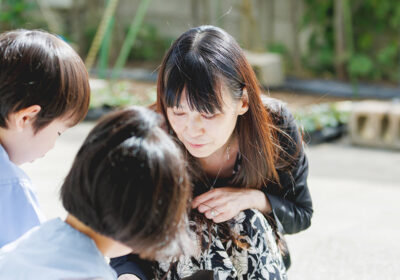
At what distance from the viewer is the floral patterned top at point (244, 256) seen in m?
1.49

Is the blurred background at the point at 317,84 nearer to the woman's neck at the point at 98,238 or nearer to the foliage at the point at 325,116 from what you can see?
the foliage at the point at 325,116

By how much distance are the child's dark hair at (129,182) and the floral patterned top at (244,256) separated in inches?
19.1

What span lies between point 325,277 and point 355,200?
121 cm

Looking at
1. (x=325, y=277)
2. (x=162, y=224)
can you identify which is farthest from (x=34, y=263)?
(x=325, y=277)

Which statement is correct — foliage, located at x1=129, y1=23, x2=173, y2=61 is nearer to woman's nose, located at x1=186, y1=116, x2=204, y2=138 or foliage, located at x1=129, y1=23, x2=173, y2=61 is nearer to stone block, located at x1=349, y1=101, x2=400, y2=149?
stone block, located at x1=349, y1=101, x2=400, y2=149

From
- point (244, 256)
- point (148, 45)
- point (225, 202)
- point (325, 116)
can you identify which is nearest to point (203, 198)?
point (225, 202)

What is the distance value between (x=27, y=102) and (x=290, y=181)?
89 centimetres

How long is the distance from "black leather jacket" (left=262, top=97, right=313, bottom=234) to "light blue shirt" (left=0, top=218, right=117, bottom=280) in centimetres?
77

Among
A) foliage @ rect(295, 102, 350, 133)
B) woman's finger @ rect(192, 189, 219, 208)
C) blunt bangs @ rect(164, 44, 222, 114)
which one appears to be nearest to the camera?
blunt bangs @ rect(164, 44, 222, 114)

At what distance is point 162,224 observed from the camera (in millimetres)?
1042

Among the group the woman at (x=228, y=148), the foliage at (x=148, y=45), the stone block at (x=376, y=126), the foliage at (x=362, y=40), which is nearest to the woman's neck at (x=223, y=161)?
the woman at (x=228, y=148)

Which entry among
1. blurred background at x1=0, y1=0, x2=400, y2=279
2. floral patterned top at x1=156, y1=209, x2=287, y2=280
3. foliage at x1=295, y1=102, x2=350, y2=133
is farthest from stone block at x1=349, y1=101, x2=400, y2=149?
floral patterned top at x1=156, y1=209, x2=287, y2=280

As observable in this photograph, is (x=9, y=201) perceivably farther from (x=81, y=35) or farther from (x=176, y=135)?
(x=81, y=35)

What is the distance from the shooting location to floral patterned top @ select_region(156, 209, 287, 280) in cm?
149
